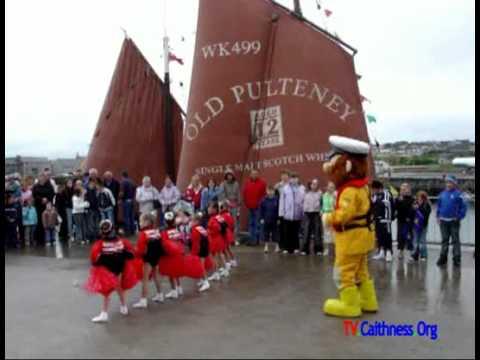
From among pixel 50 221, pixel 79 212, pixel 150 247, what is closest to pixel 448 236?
pixel 150 247

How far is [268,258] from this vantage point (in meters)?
10.0

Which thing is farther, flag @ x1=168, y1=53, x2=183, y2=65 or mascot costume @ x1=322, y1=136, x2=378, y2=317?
flag @ x1=168, y1=53, x2=183, y2=65

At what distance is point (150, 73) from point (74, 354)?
13.9 meters

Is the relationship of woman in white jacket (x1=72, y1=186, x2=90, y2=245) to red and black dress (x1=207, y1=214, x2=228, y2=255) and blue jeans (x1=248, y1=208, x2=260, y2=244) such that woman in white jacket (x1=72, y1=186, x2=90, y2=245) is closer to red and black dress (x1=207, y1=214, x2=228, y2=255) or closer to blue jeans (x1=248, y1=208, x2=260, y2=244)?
blue jeans (x1=248, y1=208, x2=260, y2=244)

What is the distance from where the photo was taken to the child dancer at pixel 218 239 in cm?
824

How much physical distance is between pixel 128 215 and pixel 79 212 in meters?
1.32

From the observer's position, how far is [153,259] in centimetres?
691

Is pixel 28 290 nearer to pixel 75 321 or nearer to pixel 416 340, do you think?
pixel 75 321

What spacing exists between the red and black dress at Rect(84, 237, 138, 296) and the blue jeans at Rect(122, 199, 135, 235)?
6.98 metres

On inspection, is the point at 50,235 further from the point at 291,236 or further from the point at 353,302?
the point at 353,302

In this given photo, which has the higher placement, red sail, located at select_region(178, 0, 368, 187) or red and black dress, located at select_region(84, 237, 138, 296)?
red sail, located at select_region(178, 0, 368, 187)

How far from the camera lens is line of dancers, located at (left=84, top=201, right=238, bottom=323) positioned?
20.7 ft

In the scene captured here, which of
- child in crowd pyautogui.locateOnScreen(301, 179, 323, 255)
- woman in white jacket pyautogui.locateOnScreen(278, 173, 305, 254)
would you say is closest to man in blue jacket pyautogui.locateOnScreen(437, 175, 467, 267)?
child in crowd pyautogui.locateOnScreen(301, 179, 323, 255)

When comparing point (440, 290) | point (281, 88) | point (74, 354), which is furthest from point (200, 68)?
point (74, 354)
